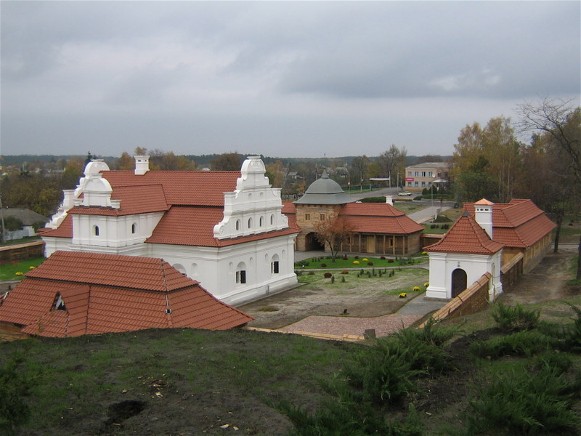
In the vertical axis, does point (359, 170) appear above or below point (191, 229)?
above

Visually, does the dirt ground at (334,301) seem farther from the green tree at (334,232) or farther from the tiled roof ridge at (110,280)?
the green tree at (334,232)

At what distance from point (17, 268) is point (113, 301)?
23956mm

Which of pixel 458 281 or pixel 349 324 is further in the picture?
pixel 458 281

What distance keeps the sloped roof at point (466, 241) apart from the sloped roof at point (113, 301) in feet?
40.1

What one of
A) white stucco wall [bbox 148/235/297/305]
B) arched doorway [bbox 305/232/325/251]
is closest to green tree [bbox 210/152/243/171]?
arched doorway [bbox 305/232/325/251]

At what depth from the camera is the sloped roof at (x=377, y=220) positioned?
46106mm

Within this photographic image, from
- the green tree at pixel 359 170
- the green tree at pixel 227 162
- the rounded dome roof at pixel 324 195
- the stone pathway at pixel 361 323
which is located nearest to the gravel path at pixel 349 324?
the stone pathway at pixel 361 323

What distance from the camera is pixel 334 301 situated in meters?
29.6

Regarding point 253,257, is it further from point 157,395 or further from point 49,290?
point 157,395

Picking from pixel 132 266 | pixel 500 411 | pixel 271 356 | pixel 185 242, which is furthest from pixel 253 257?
pixel 500 411

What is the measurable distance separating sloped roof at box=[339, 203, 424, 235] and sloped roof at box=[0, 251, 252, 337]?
27.3 m

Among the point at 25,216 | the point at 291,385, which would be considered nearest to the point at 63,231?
the point at 291,385

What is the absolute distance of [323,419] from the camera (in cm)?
773

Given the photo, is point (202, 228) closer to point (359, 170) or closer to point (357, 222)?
point (357, 222)
